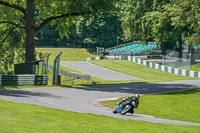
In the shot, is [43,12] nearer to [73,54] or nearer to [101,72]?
[101,72]

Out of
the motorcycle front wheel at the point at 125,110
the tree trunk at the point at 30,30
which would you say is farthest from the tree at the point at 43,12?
the motorcycle front wheel at the point at 125,110

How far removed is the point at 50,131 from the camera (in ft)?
46.4

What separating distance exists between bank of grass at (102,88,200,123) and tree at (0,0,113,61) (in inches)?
402

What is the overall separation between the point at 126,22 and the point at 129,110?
220ft

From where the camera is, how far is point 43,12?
1843 inches

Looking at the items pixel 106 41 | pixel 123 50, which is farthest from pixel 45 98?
pixel 106 41

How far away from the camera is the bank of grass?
26659mm

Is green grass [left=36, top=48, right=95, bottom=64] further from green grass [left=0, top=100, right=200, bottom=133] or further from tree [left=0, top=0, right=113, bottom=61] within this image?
green grass [left=0, top=100, right=200, bottom=133]

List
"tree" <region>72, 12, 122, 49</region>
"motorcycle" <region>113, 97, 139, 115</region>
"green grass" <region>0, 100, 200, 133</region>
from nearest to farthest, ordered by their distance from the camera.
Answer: "green grass" <region>0, 100, 200, 133</region> < "motorcycle" <region>113, 97, 139, 115</region> < "tree" <region>72, 12, 122, 49</region>

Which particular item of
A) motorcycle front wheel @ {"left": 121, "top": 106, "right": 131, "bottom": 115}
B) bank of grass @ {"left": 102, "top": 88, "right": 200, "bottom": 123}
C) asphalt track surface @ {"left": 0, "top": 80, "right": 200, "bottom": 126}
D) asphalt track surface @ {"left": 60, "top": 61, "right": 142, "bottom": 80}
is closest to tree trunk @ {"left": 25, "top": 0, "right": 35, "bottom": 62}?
asphalt track surface @ {"left": 0, "top": 80, "right": 200, "bottom": 126}

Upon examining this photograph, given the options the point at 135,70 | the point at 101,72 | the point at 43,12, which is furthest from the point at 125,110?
the point at 135,70

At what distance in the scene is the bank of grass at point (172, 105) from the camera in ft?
87.5

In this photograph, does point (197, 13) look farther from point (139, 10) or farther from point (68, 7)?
point (139, 10)

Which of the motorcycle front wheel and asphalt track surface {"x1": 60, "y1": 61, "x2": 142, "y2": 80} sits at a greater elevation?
the motorcycle front wheel
